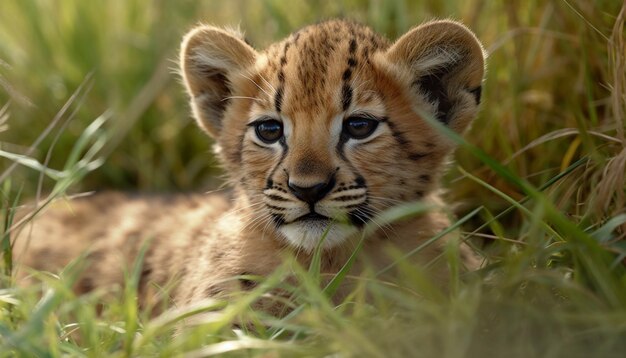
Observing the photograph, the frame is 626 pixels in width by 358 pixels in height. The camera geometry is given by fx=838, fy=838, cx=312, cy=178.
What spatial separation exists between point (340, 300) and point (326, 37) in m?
Result: 1.38

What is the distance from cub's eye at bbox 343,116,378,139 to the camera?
13.5ft

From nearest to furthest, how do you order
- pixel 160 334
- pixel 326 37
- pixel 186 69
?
pixel 160 334 < pixel 326 37 < pixel 186 69

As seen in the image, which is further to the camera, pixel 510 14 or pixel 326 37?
pixel 510 14

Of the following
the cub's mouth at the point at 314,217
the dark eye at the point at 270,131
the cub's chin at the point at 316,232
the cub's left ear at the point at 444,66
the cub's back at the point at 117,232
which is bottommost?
the cub's back at the point at 117,232

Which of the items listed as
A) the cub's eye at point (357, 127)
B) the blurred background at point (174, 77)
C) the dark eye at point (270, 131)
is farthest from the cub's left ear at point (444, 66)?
the blurred background at point (174, 77)

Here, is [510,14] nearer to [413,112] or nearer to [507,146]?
[507,146]

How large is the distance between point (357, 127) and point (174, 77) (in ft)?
11.0

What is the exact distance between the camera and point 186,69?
16.0ft

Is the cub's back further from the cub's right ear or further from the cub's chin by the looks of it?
the cub's chin

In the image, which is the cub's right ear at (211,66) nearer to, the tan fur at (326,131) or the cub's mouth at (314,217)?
the tan fur at (326,131)

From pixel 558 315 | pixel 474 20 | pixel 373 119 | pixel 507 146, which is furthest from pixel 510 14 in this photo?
pixel 558 315

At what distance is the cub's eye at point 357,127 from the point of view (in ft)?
13.5

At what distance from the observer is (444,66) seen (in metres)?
4.40

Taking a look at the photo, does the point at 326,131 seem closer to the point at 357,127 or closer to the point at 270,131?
the point at 357,127
